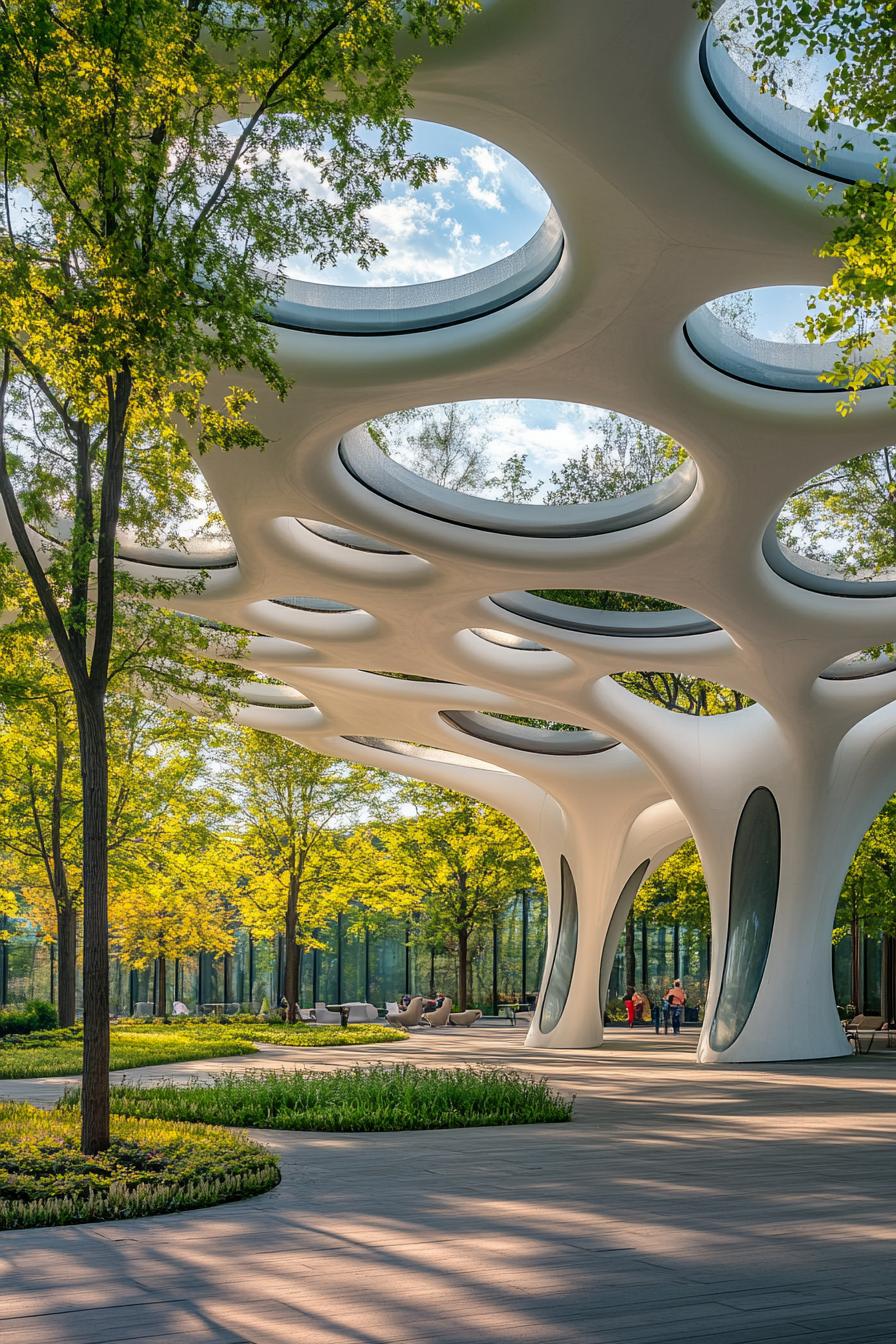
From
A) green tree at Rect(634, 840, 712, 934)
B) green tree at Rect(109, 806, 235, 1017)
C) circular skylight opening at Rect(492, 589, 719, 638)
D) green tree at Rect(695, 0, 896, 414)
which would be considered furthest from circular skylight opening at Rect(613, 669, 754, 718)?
green tree at Rect(695, 0, 896, 414)

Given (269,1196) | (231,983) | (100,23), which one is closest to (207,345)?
(100,23)

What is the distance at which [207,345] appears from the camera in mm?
8836

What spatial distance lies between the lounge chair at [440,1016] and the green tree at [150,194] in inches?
1150

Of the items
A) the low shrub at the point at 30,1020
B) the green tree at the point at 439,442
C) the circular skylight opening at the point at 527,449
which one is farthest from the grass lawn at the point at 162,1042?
the circular skylight opening at the point at 527,449

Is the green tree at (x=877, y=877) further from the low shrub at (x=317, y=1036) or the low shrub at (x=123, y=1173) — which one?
the low shrub at (x=123, y=1173)

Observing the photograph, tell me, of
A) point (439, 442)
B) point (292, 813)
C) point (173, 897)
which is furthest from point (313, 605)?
point (173, 897)

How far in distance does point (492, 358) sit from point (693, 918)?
98.4ft

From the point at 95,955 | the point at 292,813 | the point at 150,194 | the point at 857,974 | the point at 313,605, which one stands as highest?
the point at 150,194

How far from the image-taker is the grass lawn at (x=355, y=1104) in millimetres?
13039

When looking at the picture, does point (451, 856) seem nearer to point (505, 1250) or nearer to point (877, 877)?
point (877, 877)

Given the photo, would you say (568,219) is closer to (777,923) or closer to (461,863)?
(777,923)

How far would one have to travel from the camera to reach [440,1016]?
3806 cm

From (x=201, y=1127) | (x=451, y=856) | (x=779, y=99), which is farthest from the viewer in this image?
(x=451, y=856)

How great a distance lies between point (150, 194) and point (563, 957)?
23.5 metres
